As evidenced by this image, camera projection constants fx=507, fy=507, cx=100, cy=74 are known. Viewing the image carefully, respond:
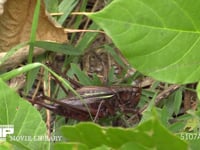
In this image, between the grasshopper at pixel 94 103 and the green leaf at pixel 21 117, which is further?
the grasshopper at pixel 94 103

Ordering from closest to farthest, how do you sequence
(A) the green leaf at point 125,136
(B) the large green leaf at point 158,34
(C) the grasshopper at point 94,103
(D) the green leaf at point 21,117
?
(A) the green leaf at point 125,136 < (B) the large green leaf at point 158,34 < (D) the green leaf at point 21,117 < (C) the grasshopper at point 94,103

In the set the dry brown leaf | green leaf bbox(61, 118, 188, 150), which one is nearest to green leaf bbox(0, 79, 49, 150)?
green leaf bbox(61, 118, 188, 150)

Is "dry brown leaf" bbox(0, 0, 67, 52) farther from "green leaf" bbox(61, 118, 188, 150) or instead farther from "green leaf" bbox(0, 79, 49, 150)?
"green leaf" bbox(61, 118, 188, 150)

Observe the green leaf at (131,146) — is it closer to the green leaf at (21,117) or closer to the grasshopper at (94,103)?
the green leaf at (21,117)

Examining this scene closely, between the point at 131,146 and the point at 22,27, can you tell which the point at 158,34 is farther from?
the point at 22,27

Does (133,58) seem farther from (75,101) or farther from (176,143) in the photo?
(75,101)

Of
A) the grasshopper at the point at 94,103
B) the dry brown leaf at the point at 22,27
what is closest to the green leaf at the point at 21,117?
the grasshopper at the point at 94,103
